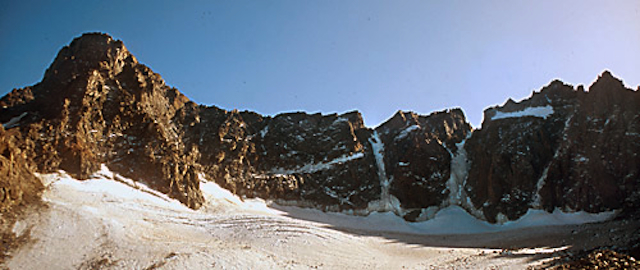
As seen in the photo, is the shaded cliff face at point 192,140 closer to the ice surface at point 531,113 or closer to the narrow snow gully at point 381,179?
the narrow snow gully at point 381,179

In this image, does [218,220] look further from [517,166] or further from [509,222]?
[517,166]

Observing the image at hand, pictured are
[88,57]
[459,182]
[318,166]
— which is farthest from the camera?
[459,182]

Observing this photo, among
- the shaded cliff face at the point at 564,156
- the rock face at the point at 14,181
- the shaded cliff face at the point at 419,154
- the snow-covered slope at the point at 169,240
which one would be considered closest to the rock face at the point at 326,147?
the shaded cliff face at the point at 564,156

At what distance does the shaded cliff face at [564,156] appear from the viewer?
50.3 metres

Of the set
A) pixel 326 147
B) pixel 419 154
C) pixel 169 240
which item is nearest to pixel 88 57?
pixel 169 240

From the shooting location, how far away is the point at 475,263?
23781 mm

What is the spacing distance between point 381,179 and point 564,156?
30.1m

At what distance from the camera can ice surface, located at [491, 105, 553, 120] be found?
63.8m

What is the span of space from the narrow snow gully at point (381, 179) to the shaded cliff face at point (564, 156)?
14.4 metres

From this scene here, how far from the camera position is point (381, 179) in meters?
64.3

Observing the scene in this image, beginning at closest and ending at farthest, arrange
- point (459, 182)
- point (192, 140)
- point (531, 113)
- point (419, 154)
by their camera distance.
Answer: point (192, 140) < point (459, 182) < point (531, 113) < point (419, 154)

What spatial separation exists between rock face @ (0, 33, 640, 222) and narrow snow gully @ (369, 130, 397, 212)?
0.26 meters

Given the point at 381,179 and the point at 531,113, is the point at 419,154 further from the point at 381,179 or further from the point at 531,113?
the point at 531,113

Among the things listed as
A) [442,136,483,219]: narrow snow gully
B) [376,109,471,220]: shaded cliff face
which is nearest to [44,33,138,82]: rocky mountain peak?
[376,109,471,220]: shaded cliff face
